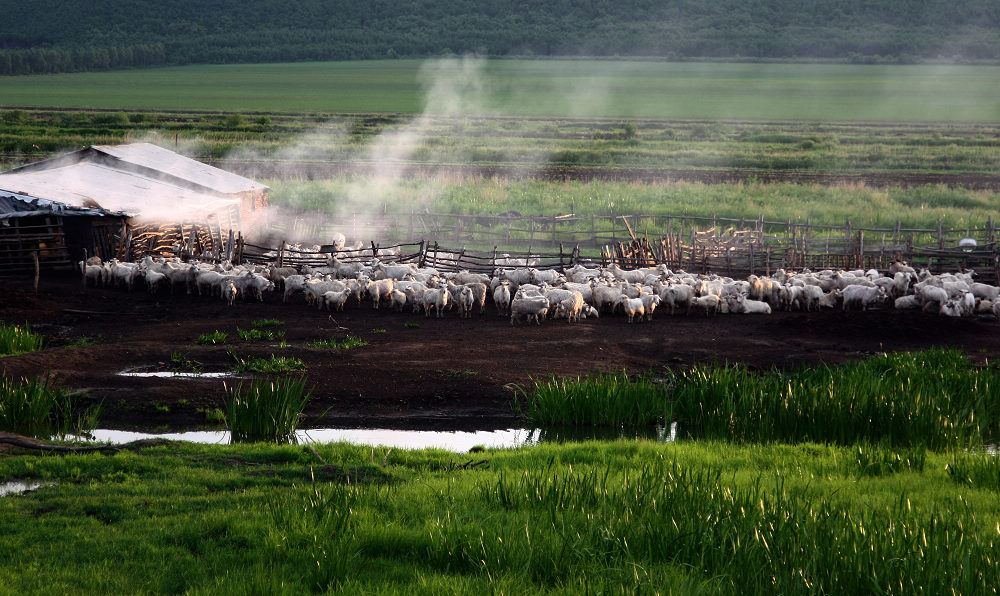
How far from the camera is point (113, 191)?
1003 inches

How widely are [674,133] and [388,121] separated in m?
25.3

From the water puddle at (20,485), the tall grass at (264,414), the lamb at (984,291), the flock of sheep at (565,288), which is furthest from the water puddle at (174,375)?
the lamb at (984,291)

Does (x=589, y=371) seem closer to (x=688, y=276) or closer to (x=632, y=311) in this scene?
(x=632, y=311)

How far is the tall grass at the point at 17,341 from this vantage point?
15.5 meters

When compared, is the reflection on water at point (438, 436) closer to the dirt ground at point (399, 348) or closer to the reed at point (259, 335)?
the dirt ground at point (399, 348)

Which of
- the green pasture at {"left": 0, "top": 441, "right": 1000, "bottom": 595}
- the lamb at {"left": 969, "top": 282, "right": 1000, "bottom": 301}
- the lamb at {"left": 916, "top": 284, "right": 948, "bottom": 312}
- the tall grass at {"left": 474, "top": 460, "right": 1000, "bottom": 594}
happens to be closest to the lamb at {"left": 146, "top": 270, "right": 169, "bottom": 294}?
the green pasture at {"left": 0, "top": 441, "right": 1000, "bottom": 595}

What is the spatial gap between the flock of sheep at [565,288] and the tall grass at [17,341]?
15.5ft

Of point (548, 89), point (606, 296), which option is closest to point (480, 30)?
point (548, 89)

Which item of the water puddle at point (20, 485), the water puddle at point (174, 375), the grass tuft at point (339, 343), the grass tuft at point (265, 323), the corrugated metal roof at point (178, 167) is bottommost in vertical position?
the water puddle at point (174, 375)

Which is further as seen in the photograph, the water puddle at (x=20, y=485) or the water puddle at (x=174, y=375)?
the water puddle at (x=174, y=375)

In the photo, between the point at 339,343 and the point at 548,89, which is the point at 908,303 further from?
the point at 548,89

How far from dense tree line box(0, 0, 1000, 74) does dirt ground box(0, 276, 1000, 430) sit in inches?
4573

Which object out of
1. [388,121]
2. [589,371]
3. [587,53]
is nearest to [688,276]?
[589,371]

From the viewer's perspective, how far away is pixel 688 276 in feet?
69.3
